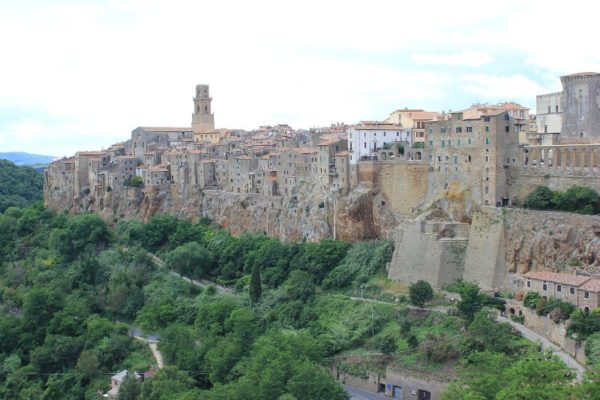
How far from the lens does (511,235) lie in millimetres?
39438

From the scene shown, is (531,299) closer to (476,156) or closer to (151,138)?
(476,156)

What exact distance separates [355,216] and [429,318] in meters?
11.1

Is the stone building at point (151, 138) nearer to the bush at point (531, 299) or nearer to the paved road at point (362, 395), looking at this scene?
the paved road at point (362, 395)

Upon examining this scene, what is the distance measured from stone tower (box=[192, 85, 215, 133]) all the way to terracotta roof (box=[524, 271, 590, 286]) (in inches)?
2004

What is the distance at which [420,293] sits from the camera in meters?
39.3

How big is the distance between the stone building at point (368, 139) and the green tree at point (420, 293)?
11.8 m

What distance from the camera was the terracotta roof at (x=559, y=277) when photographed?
113ft

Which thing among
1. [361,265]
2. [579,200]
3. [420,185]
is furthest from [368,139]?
[579,200]

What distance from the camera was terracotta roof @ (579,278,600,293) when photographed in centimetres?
3331

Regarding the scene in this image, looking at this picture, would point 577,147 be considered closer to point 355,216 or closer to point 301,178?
point 355,216

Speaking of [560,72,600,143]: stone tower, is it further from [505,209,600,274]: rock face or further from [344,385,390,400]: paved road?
[344,385,390,400]: paved road

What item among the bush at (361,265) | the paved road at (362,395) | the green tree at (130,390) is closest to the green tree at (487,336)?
the paved road at (362,395)

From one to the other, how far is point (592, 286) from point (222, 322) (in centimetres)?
2025

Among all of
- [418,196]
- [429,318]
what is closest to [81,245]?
[418,196]
